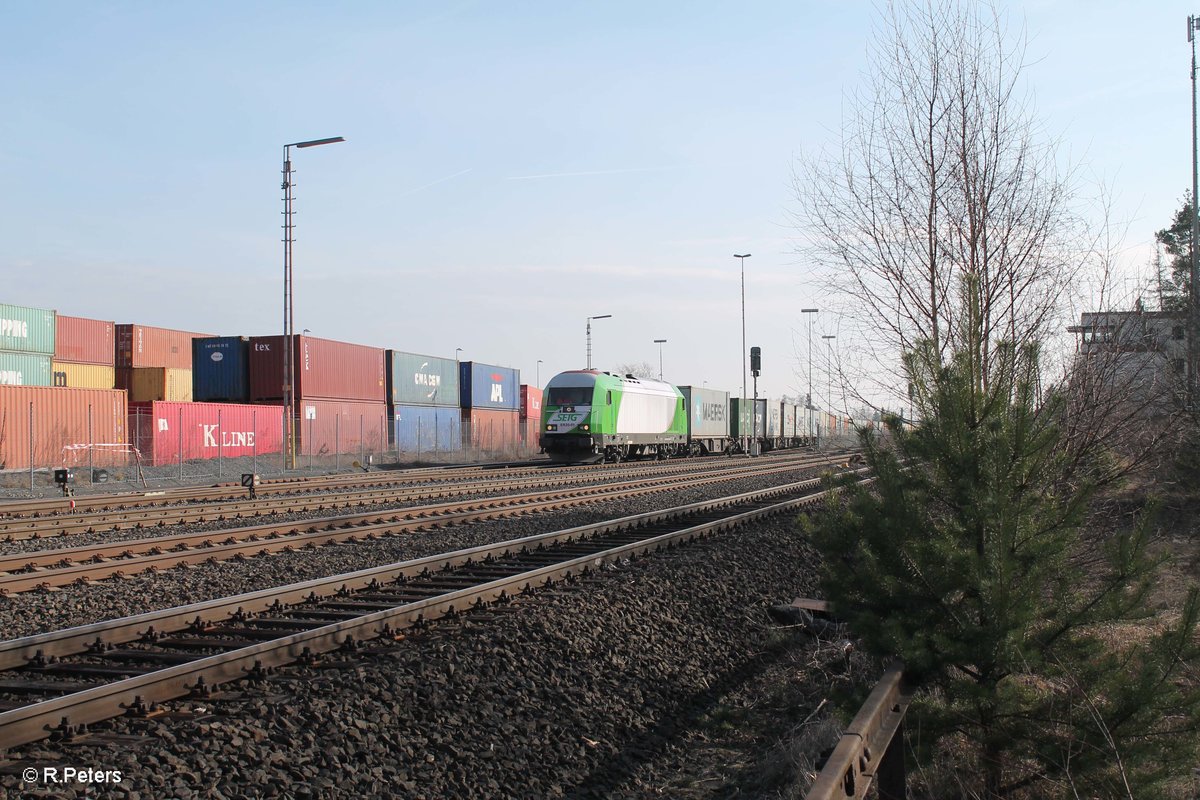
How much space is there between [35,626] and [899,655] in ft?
19.8

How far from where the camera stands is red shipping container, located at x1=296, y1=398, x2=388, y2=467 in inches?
1407

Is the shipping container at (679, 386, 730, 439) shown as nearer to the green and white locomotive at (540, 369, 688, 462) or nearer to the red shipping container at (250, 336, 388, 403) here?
the green and white locomotive at (540, 369, 688, 462)

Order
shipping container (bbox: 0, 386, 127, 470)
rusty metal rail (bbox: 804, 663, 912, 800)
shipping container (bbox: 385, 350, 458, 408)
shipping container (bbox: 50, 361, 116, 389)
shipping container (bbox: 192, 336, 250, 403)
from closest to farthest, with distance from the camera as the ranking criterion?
1. rusty metal rail (bbox: 804, 663, 912, 800)
2. shipping container (bbox: 0, 386, 127, 470)
3. shipping container (bbox: 50, 361, 116, 389)
4. shipping container (bbox: 192, 336, 250, 403)
5. shipping container (bbox: 385, 350, 458, 408)

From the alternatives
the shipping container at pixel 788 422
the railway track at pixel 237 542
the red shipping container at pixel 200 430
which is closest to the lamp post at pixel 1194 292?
the railway track at pixel 237 542

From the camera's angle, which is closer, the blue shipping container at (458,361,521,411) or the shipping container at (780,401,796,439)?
the blue shipping container at (458,361,521,411)

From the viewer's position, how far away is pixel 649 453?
1497 inches

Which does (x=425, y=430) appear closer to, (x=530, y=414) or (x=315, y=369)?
(x=315, y=369)

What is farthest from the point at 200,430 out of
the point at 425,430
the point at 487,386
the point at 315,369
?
the point at 487,386

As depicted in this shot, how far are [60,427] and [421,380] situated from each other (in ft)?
60.4

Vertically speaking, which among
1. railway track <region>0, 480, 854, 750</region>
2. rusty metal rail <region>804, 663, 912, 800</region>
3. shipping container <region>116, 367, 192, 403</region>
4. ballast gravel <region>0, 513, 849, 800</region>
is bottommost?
ballast gravel <region>0, 513, 849, 800</region>

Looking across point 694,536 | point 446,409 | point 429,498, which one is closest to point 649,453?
point 446,409

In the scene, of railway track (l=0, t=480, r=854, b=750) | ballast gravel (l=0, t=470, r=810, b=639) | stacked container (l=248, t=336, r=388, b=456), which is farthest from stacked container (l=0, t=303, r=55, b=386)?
railway track (l=0, t=480, r=854, b=750)

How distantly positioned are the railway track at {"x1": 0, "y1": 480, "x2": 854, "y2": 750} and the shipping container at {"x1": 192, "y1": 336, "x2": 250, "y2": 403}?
3182 centimetres

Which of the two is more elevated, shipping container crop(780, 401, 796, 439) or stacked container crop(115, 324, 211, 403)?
→ stacked container crop(115, 324, 211, 403)
